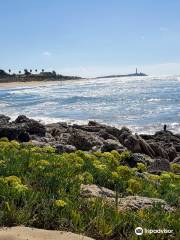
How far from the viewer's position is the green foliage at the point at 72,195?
4.49 metres

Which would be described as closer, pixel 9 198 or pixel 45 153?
pixel 9 198

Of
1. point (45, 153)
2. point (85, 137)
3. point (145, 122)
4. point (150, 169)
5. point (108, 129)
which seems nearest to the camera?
point (45, 153)

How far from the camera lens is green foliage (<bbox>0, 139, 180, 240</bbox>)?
4492 millimetres

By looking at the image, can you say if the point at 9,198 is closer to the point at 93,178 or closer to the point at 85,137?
the point at 93,178

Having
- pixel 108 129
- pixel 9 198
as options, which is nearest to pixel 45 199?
pixel 9 198

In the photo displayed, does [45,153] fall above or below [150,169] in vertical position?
above

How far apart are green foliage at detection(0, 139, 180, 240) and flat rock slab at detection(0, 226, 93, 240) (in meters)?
0.13

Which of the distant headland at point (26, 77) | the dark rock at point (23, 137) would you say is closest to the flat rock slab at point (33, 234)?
the dark rock at point (23, 137)

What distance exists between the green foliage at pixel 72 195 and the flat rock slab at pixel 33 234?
0.13 m

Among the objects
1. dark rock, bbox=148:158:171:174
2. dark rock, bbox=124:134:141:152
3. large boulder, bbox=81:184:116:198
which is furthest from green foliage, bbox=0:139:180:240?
dark rock, bbox=124:134:141:152

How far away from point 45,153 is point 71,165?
0.96 metres

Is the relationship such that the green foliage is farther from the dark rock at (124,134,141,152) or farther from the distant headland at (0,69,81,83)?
the distant headland at (0,69,81,83)

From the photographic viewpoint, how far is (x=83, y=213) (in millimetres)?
4691

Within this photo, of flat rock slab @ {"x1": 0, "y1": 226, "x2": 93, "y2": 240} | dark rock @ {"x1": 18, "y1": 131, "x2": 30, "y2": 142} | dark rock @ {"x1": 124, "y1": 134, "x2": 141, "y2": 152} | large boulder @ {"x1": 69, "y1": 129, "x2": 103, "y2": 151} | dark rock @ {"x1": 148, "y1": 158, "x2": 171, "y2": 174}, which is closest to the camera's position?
flat rock slab @ {"x1": 0, "y1": 226, "x2": 93, "y2": 240}
